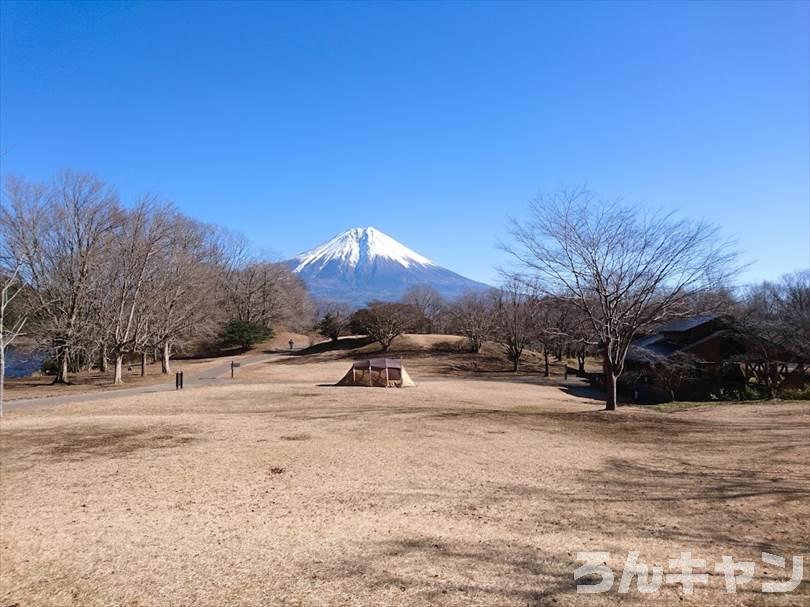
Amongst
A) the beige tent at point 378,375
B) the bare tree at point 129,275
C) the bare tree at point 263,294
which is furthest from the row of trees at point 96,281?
the bare tree at point 263,294

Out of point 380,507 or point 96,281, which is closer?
point 380,507

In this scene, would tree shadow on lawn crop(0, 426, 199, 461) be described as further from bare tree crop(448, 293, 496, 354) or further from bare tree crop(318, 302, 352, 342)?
bare tree crop(318, 302, 352, 342)

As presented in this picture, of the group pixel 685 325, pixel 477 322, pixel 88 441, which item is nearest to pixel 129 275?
pixel 88 441

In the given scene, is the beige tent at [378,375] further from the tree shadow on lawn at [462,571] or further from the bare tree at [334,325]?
the bare tree at [334,325]

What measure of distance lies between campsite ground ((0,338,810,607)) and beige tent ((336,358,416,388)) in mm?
11653

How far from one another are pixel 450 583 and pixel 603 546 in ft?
6.38

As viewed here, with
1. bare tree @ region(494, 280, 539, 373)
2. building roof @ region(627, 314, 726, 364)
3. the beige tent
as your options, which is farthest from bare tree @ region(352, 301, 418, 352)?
the beige tent

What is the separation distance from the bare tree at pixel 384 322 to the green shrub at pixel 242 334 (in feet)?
38.0

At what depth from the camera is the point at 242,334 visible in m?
56.6

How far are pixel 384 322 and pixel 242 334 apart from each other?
16.2 meters

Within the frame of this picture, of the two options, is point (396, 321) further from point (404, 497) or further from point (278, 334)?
point (404, 497)

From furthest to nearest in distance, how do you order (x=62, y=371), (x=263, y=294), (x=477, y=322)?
(x=263, y=294) < (x=477, y=322) < (x=62, y=371)

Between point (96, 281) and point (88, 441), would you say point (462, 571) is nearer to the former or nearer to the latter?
point (88, 441)

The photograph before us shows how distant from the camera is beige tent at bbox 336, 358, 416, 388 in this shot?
27.1m
